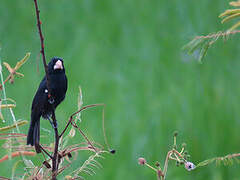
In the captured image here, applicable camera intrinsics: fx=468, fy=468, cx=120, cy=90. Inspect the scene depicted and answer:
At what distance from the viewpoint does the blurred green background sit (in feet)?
9.42

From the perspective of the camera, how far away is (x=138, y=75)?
11.1 feet

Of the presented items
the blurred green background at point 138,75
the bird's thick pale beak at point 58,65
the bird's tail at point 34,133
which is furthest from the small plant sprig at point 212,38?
the blurred green background at point 138,75

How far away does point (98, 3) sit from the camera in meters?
4.11

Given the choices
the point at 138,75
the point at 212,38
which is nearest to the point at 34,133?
the point at 212,38

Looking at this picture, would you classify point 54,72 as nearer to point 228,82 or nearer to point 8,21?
point 228,82

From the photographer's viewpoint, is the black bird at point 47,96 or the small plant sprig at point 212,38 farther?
the black bird at point 47,96

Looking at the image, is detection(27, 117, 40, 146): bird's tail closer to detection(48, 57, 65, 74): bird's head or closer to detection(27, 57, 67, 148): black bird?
detection(27, 57, 67, 148): black bird

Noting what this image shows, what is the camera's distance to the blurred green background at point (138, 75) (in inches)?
113

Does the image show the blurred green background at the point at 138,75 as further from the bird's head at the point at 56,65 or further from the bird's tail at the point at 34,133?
the bird's tail at the point at 34,133

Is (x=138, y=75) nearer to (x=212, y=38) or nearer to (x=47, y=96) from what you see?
(x=47, y=96)

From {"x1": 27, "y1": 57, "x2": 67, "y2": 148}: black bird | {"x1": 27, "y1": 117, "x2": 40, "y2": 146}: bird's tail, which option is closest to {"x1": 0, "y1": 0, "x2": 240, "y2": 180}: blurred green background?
{"x1": 27, "y1": 57, "x2": 67, "y2": 148}: black bird

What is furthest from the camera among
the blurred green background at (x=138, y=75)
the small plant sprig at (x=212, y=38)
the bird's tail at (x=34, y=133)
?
the blurred green background at (x=138, y=75)

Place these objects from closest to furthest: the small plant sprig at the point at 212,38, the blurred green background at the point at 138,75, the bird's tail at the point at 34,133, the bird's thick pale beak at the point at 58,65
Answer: the small plant sprig at the point at 212,38
the bird's tail at the point at 34,133
the bird's thick pale beak at the point at 58,65
the blurred green background at the point at 138,75

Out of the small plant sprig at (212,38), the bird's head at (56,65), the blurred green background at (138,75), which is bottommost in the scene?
the blurred green background at (138,75)
